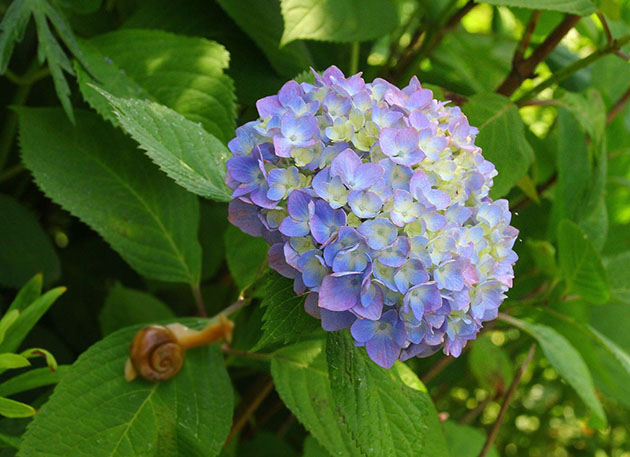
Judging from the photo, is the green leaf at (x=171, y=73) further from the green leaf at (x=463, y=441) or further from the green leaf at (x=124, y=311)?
the green leaf at (x=463, y=441)

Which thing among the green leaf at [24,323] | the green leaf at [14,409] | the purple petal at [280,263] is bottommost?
the green leaf at [14,409]

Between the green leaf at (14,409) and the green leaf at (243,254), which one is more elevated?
the green leaf at (243,254)

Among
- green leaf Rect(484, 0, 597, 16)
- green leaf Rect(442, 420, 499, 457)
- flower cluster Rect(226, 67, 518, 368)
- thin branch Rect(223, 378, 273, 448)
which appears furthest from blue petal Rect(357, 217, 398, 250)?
green leaf Rect(442, 420, 499, 457)

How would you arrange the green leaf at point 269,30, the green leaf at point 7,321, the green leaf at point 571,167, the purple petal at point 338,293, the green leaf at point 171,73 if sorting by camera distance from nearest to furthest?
the purple petal at point 338,293 < the green leaf at point 7,321 < the green leaf at point 171,73 < the green leaf at point 269,30 < the green leaf at point 571,167

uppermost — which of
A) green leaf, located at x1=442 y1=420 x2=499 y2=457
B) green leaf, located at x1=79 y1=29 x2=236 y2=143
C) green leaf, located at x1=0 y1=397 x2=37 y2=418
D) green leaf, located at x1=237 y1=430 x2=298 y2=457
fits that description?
green leaf, located at x1=79 y1=29 x2=236 y2=143

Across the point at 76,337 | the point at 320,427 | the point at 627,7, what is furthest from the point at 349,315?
the point at 627,7

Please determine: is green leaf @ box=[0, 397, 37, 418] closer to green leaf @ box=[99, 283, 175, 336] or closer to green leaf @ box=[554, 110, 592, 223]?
green leaf @ box=[99, 283, 175, 336]

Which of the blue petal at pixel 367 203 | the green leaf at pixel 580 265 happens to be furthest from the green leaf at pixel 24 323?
the green leaf at pixel 580 265
